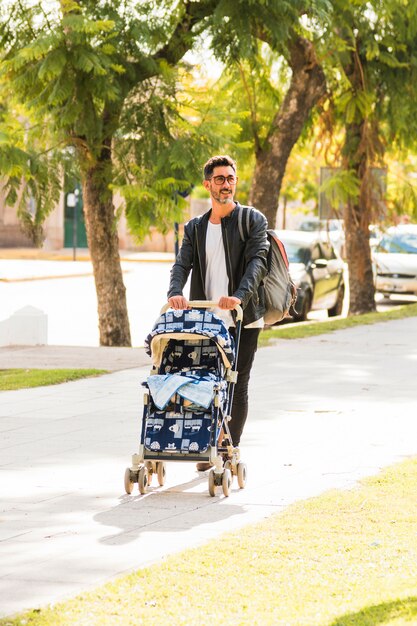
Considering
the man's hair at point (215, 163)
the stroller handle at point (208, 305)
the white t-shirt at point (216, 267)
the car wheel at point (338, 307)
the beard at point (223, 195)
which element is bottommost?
the car wheel at point (338, 307)

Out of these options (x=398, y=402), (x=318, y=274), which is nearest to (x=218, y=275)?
(x=398, y=402)

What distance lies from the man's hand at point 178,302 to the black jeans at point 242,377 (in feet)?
1.67

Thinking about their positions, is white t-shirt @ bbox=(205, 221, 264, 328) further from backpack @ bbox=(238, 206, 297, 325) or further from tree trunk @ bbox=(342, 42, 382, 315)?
tree trunk @ bbox=(342, 42, 382, 315)

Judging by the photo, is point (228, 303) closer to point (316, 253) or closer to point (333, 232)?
point (316, 253)

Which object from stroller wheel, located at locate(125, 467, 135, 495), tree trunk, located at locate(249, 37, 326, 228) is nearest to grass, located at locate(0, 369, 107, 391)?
stroller wheel, located at locate(125, 467, 135, 495)

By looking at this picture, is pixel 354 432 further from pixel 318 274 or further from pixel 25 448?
pixel 318 274

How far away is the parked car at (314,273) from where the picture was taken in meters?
24.3

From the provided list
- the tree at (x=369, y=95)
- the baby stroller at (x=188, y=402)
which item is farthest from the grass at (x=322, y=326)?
the baby stroller at (x=188, y=402)

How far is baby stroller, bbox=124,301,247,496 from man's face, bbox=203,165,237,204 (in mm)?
700

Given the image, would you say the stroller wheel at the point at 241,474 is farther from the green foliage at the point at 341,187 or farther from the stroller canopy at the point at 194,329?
the green foliage at the point at 341,187

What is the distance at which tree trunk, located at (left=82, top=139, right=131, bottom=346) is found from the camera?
18344 mm

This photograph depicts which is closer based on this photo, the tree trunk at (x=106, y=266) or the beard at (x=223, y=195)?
the beard at (x=223, y=195)

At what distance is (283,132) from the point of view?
68.1 feet

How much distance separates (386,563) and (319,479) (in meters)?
2.27
